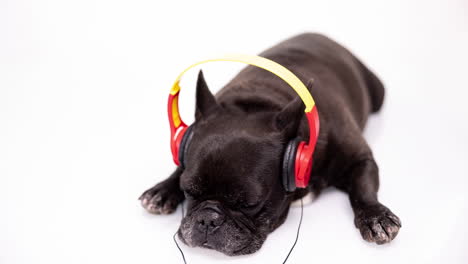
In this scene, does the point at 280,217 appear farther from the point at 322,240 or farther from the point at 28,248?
the point at 28,248

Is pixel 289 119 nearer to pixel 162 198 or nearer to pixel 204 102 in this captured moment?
pixel 204 102

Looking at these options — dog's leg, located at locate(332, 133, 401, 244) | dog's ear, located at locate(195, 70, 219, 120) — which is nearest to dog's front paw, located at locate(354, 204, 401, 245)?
dog's leg, located at locate(332, 133, 401, 244)

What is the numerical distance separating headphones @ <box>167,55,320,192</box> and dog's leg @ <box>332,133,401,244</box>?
527 mm

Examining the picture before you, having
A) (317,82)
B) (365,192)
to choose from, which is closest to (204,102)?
(317,82)

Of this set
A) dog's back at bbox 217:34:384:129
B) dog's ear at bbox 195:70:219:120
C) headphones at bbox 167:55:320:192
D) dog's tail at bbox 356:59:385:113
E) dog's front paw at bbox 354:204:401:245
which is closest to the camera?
headphones at bbox 167:55:320:192

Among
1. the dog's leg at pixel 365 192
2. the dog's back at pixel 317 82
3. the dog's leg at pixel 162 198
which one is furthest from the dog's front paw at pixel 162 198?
the dog's leg at pixel 365 192

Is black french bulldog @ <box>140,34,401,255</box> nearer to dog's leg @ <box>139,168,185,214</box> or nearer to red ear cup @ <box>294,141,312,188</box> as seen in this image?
dog's leg @ <box>139,168,185,214</box>

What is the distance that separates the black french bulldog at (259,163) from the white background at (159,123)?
0.51ft

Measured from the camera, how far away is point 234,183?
3.22m

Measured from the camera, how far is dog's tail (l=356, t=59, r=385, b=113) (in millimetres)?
5176

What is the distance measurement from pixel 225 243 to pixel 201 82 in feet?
3.42

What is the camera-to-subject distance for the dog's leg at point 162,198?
385 cm

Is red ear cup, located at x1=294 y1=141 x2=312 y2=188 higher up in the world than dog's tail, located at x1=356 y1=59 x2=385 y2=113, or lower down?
higher up

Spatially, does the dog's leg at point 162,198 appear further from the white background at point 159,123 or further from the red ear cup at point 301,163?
the red ear cup at point 301,163
